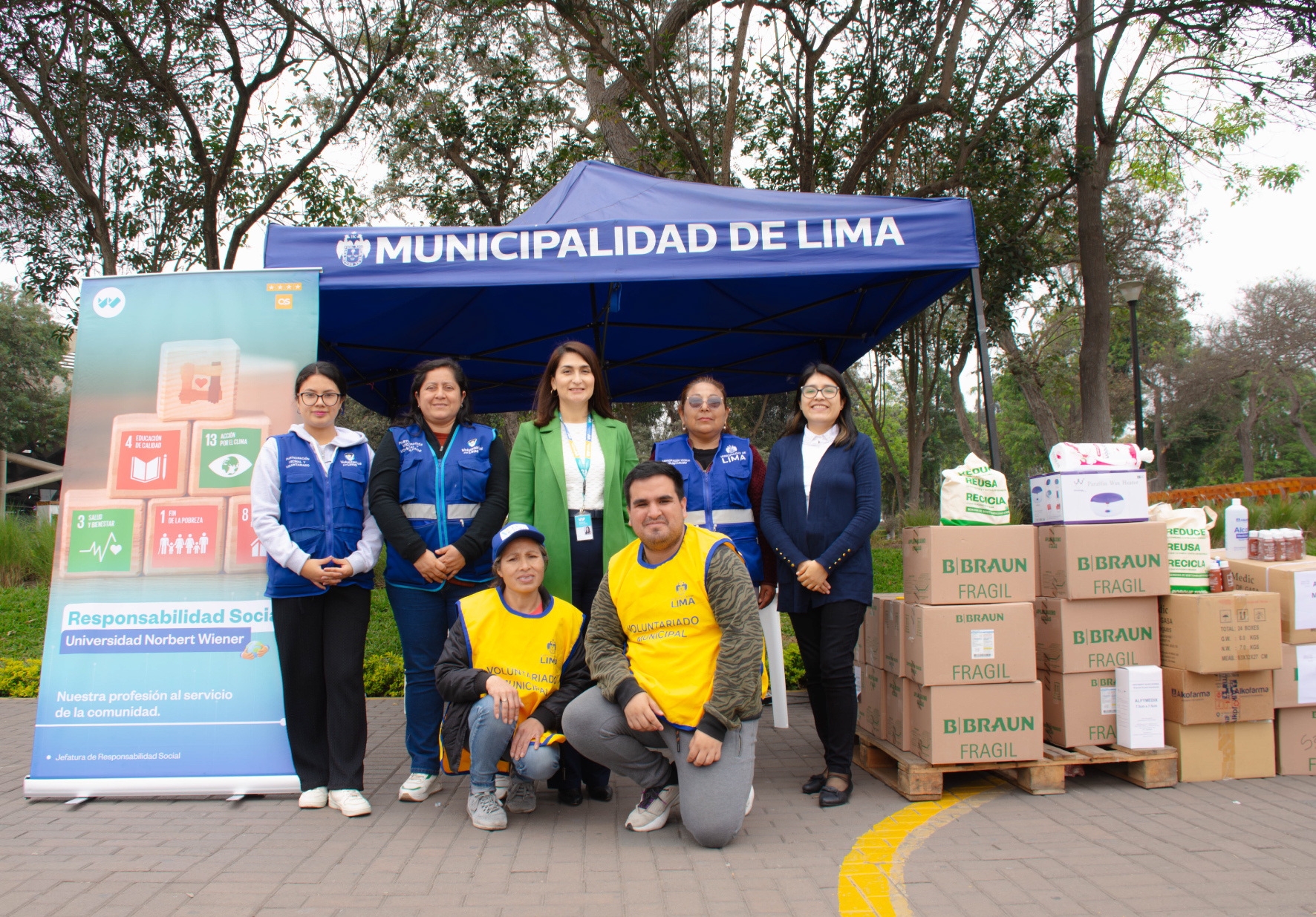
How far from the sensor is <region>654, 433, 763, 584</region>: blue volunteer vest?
153 inches

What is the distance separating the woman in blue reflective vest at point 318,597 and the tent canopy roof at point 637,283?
1.03 meters

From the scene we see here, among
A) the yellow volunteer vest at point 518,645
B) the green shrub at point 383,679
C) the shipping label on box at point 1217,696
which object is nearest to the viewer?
the yellow volunteer vest at point 518,645

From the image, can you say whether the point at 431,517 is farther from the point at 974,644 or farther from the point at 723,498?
the point at 974,644

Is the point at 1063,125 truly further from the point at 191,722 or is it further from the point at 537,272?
the point at 191,722

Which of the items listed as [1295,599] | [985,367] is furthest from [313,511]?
[1295,599]

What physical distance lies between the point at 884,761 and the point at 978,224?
9.17 metres

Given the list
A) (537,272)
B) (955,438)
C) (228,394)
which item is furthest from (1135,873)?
(955,438)

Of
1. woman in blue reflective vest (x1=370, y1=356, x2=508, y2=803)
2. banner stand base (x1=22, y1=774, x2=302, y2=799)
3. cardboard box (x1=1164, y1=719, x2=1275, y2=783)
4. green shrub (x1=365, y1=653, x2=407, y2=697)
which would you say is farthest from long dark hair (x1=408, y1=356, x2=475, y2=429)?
cardboard box (x1=1164, y1=719, x2=1275, y2=783)

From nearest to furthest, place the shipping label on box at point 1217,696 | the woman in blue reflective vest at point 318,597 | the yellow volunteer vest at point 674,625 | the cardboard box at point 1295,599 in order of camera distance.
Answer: the yellow volunteer vest at point 674,625 < the woman in blue reflective vest at point 318,597 < the shipping label on box at point 1217,696 < the cardboard box at point 1295,599

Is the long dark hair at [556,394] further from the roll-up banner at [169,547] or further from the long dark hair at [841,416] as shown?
the roll-up banner at [169,547]

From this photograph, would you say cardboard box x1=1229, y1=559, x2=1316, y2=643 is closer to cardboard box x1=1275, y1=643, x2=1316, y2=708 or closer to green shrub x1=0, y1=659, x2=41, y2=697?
cardboard box x1=1275, y1=643, x2=1316, y2=708

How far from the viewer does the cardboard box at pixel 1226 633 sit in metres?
3.62

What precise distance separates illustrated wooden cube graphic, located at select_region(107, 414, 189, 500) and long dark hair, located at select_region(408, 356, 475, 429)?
114 centimetres

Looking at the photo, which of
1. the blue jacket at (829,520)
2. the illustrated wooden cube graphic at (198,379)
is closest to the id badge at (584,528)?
the blue jacket at (829,520)
